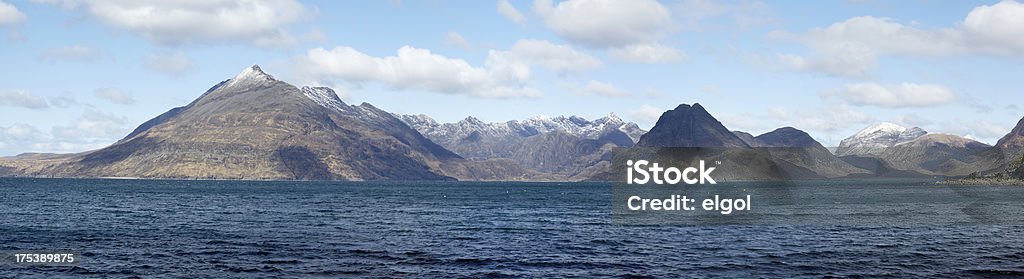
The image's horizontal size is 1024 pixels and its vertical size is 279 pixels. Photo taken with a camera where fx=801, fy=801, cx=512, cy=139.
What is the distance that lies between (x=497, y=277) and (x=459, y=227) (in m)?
45.2

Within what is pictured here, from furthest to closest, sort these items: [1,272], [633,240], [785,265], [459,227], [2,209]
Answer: [2,209] → [459,227] → [633,240] → [785,265] → [1,272]

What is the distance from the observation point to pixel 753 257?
65.9 metres

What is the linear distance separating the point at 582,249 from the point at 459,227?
30826 mm

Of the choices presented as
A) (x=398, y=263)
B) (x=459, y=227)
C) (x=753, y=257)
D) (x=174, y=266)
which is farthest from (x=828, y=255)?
(x=174, y=266)

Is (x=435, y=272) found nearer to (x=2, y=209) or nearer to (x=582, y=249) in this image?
(x=582, y=249)

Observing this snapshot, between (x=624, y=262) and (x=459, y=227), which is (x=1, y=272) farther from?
(x=459, y=227)

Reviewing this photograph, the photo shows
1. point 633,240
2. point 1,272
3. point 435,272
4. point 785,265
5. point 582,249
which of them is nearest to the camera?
point 1,272

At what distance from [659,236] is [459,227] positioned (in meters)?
26.9

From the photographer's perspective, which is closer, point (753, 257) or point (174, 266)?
point (174, 266)

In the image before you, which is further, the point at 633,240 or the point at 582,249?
the point at 633,240

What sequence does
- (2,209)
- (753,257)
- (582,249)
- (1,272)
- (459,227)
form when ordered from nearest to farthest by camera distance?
(1,272) < (753,257) < (582,249) < (459,227) < (2,209)

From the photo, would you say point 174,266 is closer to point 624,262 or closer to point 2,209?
point 624,262

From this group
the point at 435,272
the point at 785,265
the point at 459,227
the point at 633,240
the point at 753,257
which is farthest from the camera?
Result: the point at 459,227

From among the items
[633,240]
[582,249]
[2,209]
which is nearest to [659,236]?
[633,240]
